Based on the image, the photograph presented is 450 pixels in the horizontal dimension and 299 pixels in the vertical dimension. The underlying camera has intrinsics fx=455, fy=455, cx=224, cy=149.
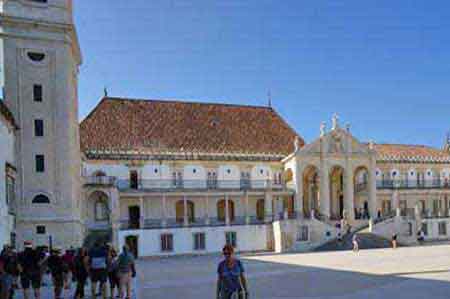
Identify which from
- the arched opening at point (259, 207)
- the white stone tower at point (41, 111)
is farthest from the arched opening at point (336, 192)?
the white stone tower at point (41, 111)

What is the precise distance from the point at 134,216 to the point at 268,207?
37.3ft

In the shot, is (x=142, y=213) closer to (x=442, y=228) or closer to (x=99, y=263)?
(x=99, y=263)

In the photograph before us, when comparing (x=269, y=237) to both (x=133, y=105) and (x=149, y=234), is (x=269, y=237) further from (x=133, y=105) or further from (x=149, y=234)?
(x=133, y=105)

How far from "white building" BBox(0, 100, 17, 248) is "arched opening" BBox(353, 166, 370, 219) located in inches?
1186

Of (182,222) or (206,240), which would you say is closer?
(206,240)

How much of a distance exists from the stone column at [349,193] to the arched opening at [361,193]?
6.60 ft

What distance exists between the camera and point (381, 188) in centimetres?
4597

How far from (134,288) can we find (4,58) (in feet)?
56.2

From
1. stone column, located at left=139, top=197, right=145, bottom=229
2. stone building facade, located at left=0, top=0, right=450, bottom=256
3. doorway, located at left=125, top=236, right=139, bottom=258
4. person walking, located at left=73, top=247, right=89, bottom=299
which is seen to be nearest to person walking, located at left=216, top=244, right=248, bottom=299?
person walking, located at left=73, top=247, right=89, bottom=299

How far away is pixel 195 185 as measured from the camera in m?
39.4

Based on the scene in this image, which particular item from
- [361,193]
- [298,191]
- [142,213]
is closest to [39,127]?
[142,213]

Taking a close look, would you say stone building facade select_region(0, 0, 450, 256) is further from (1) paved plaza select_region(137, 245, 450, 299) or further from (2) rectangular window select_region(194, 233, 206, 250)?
(1) paved plaza select_region(137, 245, 450, 299)

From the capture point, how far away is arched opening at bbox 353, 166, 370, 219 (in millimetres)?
43156

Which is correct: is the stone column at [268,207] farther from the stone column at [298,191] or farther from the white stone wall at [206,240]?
the stone column at [298,191]
